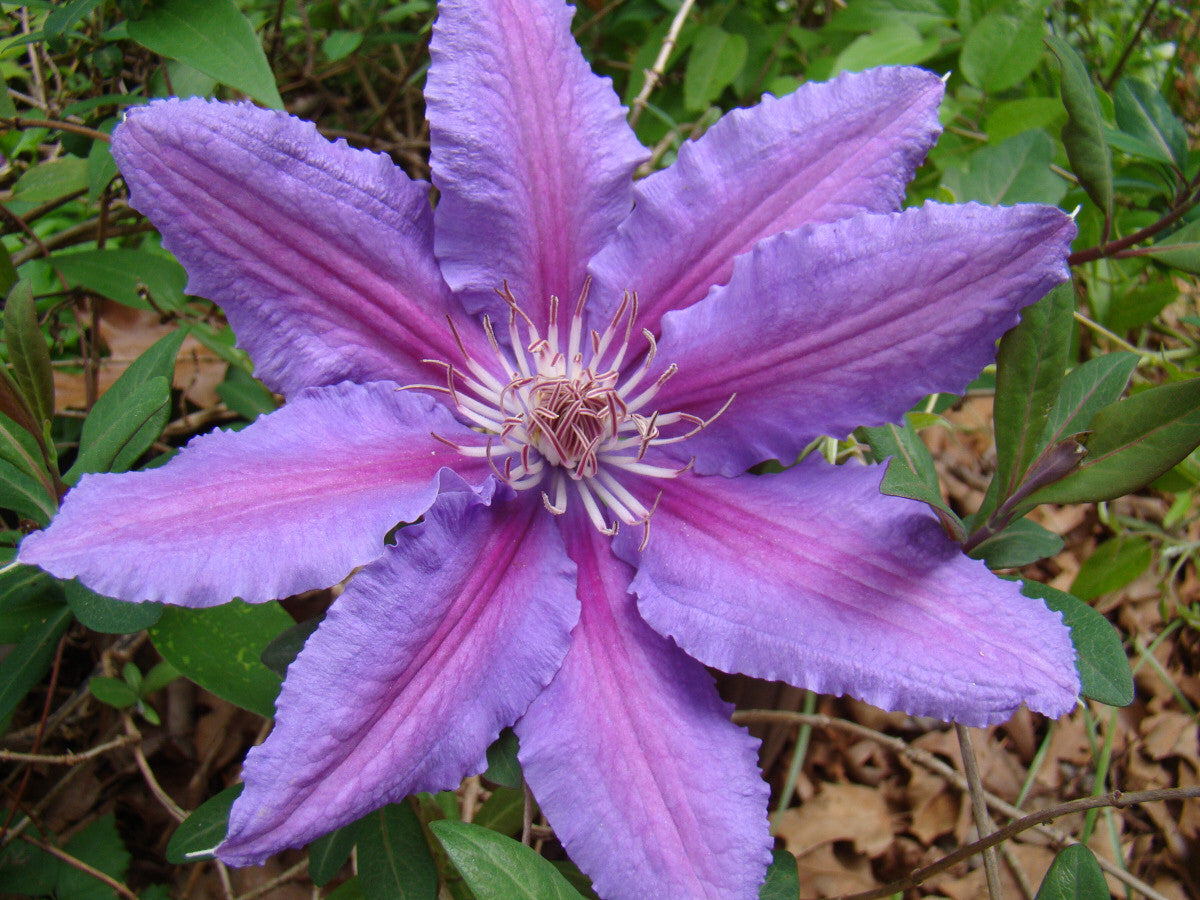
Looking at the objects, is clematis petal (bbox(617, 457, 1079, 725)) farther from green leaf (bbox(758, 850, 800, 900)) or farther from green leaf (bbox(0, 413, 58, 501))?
green leaf (bbox(0, 413, 58, 501))

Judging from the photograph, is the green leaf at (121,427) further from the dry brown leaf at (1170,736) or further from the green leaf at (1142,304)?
the dry brown leaf at (1170,736)

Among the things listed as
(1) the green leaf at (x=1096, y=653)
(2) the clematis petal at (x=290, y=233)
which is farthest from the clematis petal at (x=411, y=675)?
(1) the green leaf at (x=1096, y=653)

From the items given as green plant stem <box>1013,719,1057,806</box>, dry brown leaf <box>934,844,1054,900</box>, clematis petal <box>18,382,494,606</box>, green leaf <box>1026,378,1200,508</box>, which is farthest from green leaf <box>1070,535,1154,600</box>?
clematis petal <box>18,382,494,606</box>

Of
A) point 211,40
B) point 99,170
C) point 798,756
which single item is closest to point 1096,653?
point 798,756

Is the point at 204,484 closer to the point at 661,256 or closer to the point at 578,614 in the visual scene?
the point at 578,614

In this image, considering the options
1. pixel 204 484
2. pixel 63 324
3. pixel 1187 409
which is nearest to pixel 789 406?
pixel 1187 409

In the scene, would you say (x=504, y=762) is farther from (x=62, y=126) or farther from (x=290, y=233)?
(x=62, y=126)
